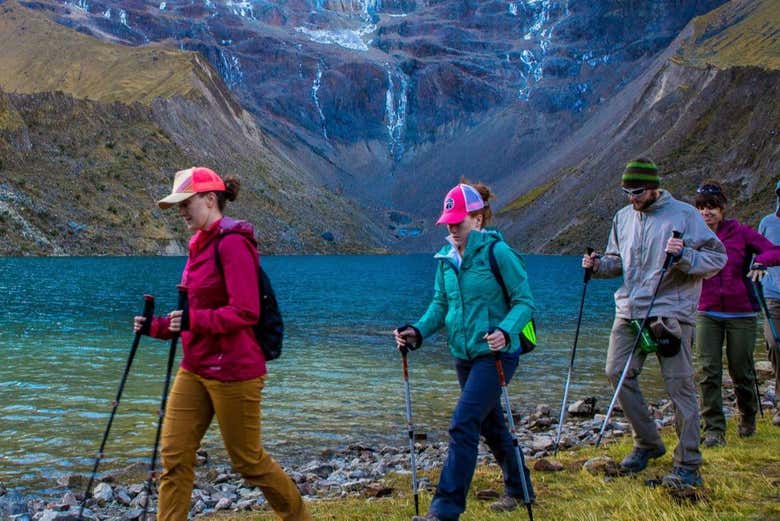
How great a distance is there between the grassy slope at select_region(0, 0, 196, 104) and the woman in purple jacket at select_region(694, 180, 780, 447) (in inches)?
6646

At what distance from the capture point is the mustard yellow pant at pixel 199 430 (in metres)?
5.96

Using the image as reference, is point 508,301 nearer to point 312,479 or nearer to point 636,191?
point 636,191

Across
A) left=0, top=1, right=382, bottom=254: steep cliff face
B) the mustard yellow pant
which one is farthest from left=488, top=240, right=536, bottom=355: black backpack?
left=0, top=1, right=382, bottom=254: steep cliff face

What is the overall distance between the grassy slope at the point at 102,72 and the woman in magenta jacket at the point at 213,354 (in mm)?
170549

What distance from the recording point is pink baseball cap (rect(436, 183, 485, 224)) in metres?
6.94

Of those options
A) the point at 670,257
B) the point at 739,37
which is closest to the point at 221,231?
the point at 670,257

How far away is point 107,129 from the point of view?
145500 mm

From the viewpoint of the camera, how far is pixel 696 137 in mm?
139500

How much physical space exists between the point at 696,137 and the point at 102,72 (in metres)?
138

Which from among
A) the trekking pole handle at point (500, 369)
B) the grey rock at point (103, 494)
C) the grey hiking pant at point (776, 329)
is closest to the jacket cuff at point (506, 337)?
the trekking pole handle at point (500, 369)

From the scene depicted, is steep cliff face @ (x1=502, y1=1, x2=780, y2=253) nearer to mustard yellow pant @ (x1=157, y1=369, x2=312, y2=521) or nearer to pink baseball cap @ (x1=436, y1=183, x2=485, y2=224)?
pink baseball cap @ (x1=436, y1=183, x2=485, y2=224)

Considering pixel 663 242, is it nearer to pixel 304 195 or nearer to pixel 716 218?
pixel 716 218

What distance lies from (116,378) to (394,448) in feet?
34.8

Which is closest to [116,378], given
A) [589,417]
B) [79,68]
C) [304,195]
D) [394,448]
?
[394,448]
